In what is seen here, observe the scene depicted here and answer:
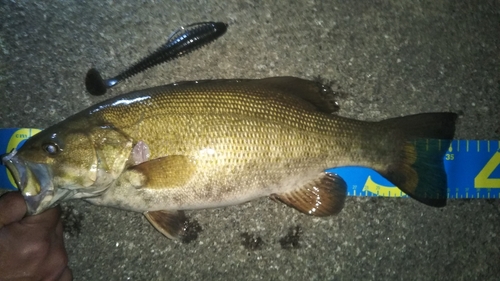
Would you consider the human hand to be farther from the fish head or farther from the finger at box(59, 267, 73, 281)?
the fish head

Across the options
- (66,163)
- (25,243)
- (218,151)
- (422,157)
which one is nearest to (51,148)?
(66,163)

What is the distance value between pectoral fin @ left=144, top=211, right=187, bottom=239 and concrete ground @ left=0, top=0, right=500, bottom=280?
0.27m

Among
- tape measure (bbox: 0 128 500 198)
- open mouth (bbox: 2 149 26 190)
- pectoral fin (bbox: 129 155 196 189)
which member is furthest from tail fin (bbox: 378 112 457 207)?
open mouth (bbox: 2 149 26 190)

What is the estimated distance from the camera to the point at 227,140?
168cm

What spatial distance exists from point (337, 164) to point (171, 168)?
0.80 meters

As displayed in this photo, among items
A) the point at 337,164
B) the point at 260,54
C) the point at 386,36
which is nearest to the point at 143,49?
the point at 260,54

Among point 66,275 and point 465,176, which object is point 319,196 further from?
point 66,275

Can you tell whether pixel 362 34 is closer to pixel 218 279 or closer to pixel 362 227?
pixel 362 227

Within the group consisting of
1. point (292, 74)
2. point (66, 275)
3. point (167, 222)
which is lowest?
point (66, 275)

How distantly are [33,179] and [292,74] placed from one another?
1.40 m

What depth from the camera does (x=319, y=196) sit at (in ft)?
6.24

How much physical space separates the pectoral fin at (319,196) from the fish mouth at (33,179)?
3.35ft

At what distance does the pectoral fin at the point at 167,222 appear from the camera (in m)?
1.81

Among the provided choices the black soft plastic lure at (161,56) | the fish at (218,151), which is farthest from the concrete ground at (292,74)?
the fish at (218,151)
